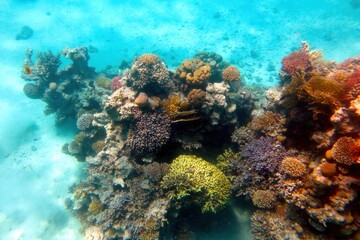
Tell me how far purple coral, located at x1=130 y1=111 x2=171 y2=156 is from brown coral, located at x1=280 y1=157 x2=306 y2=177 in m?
3.34

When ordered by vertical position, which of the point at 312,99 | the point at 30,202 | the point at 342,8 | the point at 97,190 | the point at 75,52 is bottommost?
the point at 30,202

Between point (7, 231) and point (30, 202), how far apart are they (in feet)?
4.66

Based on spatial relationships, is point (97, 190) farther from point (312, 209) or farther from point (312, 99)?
point (312, 99)

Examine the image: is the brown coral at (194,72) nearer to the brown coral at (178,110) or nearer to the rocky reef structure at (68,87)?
the brown coral at (178,110)

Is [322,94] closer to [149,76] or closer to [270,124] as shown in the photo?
[270,124]

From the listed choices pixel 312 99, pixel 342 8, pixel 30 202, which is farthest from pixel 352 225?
pixel 342 8

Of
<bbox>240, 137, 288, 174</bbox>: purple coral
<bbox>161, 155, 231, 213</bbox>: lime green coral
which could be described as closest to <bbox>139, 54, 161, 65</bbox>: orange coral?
<bbox>161, 155, 231, 213</bbox>: lime green coral

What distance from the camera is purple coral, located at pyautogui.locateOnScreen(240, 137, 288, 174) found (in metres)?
6.58

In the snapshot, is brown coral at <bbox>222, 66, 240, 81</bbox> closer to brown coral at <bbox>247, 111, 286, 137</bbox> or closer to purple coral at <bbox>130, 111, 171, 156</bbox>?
brown coral at <bbox>247, 111, 286, 137</bbox>

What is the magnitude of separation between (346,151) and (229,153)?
384 cm

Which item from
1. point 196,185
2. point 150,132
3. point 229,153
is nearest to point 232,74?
point 229,153

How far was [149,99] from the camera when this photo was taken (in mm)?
7414

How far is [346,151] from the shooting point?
4727 mm

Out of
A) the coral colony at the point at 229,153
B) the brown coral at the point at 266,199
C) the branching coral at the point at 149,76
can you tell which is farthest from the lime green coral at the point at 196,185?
the branching coral at the point at 149,76
